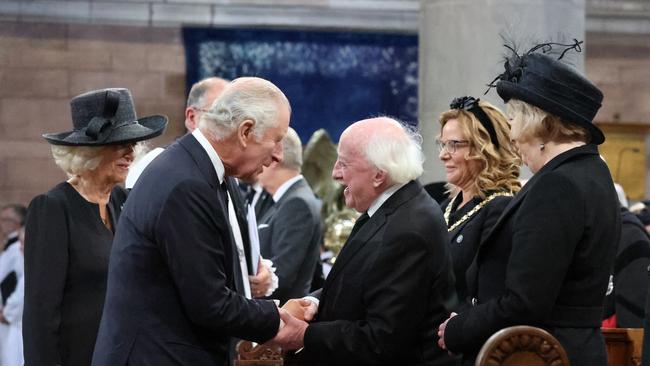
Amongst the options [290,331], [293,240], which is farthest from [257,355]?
[293,240]

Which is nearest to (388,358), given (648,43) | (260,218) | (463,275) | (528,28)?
(463,275)

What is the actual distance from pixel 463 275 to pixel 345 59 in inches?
275

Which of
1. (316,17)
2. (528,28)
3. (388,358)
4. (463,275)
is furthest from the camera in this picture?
(316,17)

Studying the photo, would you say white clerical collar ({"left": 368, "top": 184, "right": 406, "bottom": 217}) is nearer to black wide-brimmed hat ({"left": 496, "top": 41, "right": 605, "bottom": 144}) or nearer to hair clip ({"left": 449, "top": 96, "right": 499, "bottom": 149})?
black wide-brimmed hat ({"left": 496, "top": 41, "right": 605, "bottom": 144})

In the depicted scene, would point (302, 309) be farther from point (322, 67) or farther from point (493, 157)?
point (322, 67)

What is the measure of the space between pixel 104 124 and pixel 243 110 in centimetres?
97

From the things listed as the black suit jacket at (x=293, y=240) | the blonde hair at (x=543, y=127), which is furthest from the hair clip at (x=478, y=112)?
the black suit jacket at (x=293, y=240)

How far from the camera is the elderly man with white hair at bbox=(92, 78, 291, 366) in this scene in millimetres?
3529

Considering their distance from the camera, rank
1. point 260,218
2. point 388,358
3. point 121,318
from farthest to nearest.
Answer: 1. point 260,218
2. point 388,358
3. point 121,318

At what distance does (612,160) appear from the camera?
11.7m

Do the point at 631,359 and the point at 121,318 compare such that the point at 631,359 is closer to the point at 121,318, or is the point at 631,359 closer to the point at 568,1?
the point at 121,318

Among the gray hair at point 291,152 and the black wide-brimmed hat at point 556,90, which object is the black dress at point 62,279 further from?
the gray hair at point 291,152

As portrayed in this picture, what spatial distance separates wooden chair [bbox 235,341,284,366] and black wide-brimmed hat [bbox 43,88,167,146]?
0.84 metres

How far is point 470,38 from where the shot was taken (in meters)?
8.24
